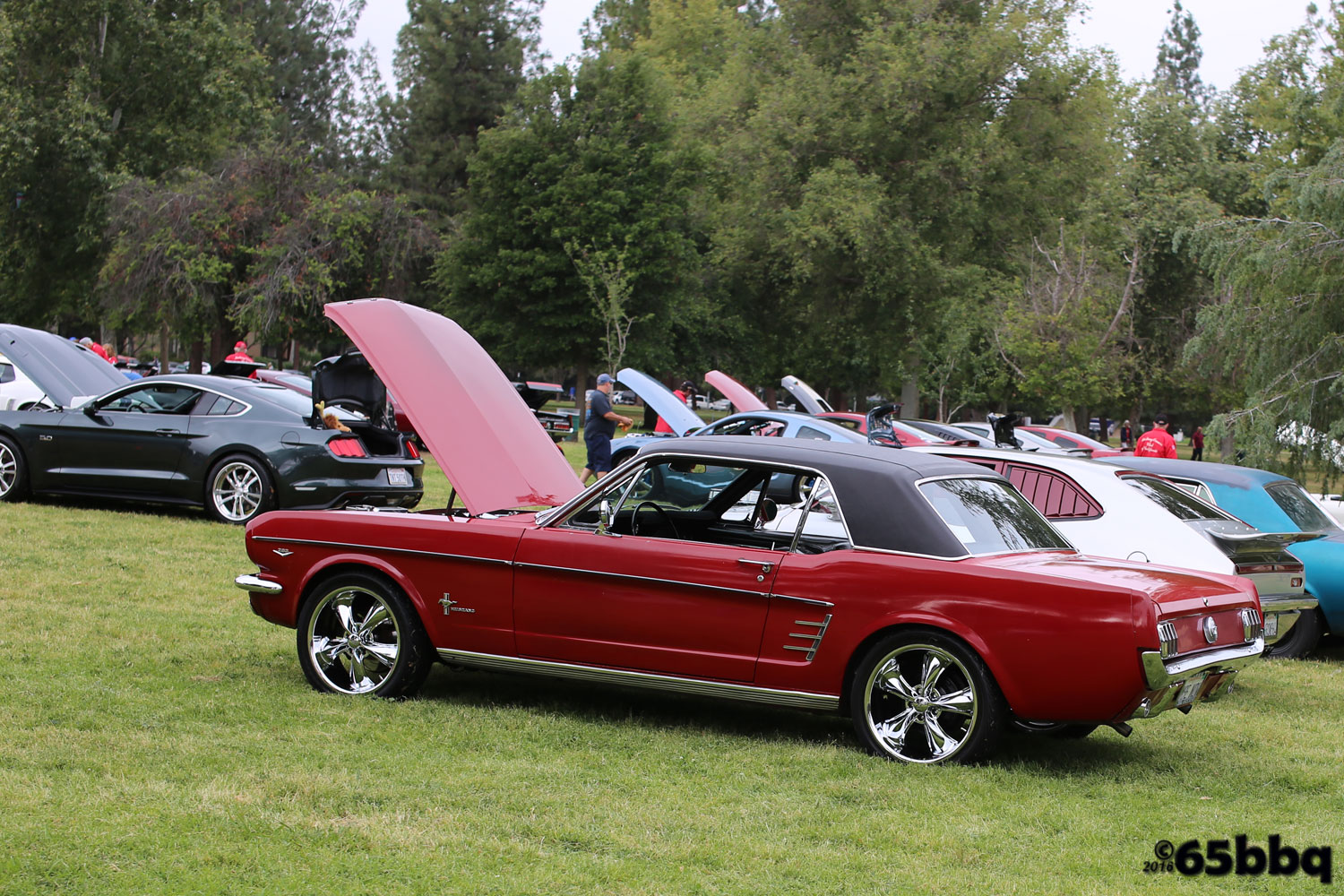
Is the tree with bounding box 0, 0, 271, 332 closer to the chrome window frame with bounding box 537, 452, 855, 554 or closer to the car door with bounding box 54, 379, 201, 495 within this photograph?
the car door with bounding box 54, 379, 201, 495

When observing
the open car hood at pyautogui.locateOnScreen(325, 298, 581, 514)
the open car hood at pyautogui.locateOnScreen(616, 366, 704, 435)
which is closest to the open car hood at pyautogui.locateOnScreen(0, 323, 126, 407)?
the open car hood at pyautogui.locateOnScreen(616, 366, 704, 435)

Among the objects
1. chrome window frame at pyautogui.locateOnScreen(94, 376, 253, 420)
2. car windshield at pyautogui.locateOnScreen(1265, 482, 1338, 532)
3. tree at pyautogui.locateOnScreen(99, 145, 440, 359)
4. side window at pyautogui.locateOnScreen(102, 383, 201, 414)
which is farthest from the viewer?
tree at pyautogui.locateOnScreen(99, 145, 440, 359)

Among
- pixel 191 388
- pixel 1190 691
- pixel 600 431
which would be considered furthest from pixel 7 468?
pixel 1190 691

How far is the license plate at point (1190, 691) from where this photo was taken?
5855mm

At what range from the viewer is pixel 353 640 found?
7.00 meters

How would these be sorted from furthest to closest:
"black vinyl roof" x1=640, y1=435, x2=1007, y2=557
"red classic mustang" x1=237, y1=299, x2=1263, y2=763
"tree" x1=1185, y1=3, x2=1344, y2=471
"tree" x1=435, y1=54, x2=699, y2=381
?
"tree" x1=435, y1=54, x2=699, y2=381, "tree" x1=1185, y1=3, x2=1344, y2=471, "black vinyl roof" x1=640, y1=435, x2=1007, y2=557, "red classic mustang" x1=237, y1=299, x2=1263, y2=763

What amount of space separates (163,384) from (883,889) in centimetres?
1130

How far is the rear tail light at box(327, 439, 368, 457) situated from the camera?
1298 cm

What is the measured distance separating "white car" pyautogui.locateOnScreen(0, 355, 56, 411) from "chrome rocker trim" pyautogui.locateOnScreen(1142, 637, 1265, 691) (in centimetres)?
1406

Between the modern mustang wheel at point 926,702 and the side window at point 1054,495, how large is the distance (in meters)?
3.32

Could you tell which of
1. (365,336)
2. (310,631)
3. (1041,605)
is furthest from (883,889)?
(365,336)

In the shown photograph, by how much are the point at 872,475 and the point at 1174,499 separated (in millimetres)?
4387

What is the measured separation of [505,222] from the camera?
41844mm

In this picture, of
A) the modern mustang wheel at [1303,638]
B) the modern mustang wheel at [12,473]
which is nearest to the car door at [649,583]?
the modern mustang wheel at [1303,638]
